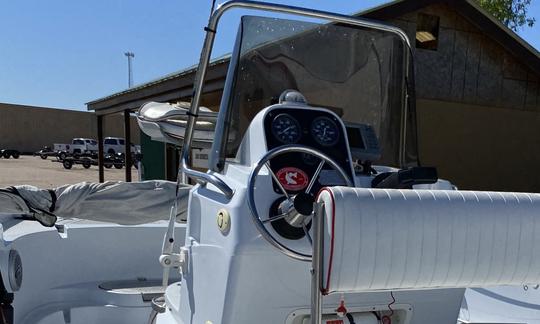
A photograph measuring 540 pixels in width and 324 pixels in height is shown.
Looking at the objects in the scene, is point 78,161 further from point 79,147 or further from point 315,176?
point 315,176

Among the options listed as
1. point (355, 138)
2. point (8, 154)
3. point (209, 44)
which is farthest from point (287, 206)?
point (8, 154)

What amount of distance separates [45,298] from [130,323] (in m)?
0.60

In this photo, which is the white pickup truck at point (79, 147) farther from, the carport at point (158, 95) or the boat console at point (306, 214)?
the boat console at point (306, 214)

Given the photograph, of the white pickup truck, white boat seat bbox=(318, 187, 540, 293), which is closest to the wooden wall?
white boat seat bbox=(318, 187, 540, 293)

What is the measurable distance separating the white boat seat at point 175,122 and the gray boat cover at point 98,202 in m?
0.31

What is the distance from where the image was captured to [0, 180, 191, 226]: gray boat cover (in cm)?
252

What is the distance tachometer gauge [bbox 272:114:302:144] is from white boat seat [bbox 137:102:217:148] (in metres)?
0.61

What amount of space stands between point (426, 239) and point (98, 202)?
78.1 inches

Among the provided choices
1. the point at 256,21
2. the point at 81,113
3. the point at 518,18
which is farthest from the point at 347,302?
the point at 81,113

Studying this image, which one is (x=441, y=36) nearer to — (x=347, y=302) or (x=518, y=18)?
(x=518, y=18)

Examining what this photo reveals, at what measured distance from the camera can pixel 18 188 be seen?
2.54m

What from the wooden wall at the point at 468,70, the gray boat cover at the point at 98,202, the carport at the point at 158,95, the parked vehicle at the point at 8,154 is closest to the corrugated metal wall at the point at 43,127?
the parked vehicle at the point at 8,154

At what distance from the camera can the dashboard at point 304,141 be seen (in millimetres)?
1824

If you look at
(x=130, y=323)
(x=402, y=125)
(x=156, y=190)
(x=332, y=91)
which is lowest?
(x=130, y=323)
